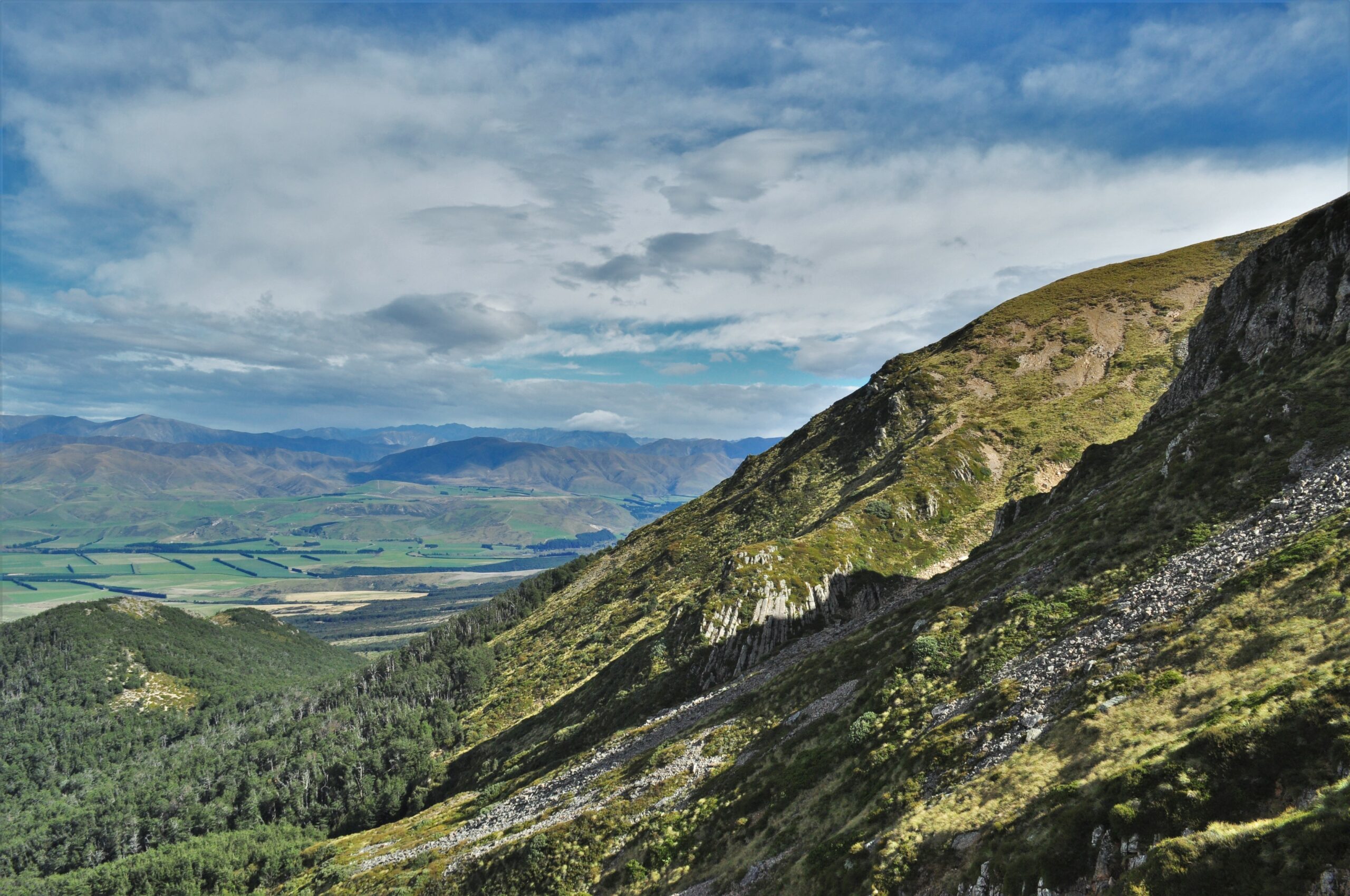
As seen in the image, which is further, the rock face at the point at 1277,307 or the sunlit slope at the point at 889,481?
the sunlit slope at the point at 889,481

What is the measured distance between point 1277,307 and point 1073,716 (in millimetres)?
59426

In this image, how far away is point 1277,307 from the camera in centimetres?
6022

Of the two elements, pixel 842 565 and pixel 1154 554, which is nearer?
pixel 1154 554

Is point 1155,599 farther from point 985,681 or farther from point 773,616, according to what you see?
point 773,616

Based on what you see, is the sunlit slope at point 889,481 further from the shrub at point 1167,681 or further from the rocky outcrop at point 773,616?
the shrub at point 1167,681

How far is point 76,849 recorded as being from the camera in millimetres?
152625

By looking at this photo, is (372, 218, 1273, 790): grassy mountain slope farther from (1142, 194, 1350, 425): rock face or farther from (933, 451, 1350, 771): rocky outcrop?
(933, 451, 1350, 771): rocky outcrop

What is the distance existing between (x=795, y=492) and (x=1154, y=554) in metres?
104

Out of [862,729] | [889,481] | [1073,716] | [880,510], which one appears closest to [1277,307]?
[880,510]

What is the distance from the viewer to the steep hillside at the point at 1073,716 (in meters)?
18.8

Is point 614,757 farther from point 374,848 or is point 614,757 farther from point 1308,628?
point 1308,628

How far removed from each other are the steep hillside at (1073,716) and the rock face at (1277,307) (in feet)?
1.17

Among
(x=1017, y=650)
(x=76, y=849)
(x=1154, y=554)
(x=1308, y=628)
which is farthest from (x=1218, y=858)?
(x=76, y=849)

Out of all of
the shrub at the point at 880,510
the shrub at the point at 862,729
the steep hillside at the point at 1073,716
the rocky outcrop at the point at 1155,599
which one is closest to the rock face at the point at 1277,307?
the steep hillside at the point at 1073,716
